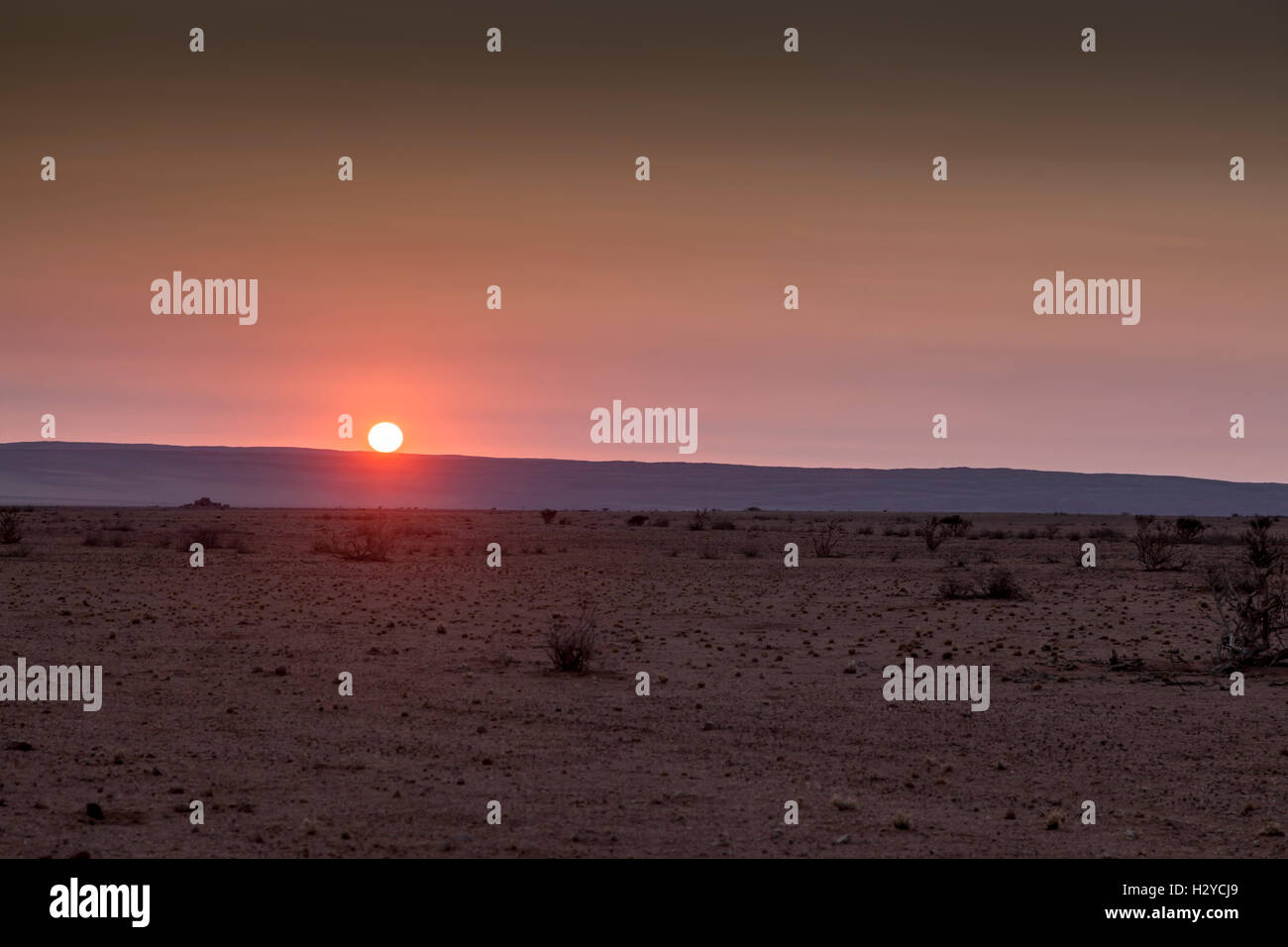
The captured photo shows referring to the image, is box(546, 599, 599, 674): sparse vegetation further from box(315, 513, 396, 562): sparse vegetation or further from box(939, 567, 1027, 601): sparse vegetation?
box(315, 513, 396, 562): sparse vegetation

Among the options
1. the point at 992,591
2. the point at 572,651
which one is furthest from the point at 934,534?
the point at 572,651

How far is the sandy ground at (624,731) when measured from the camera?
11.2 m

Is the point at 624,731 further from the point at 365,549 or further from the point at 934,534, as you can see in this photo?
the point at 934,534

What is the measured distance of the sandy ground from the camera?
11.2 metres

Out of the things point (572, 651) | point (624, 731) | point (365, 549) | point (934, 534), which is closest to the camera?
point (624, 731)

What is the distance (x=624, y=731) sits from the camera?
51.7 ft

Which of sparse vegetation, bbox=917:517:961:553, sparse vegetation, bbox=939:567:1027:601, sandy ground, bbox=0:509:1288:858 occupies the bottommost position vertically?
sandy ground, bbox=0:509:1288:858

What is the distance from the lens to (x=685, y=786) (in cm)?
1291

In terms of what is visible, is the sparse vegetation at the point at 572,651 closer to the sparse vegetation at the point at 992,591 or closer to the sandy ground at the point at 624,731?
the sandy ground at the point at 624,731

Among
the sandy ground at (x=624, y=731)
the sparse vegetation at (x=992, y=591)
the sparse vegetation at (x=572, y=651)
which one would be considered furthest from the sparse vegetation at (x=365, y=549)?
the sparse vegetation at (x=572, y=651)

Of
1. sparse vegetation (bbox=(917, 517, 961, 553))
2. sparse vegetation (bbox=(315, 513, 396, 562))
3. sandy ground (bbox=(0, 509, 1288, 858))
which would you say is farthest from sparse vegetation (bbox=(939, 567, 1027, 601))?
sparse vegetation (bbox=(917, 517, 961, 553))
